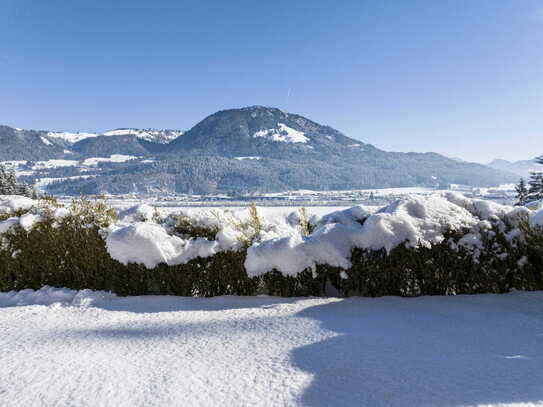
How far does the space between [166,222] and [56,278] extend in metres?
1.48

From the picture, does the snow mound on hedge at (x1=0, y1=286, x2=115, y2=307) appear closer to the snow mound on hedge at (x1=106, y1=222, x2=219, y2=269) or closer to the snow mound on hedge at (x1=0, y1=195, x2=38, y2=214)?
the snow mound on hedge at (x1=106, y1=222, x2=219, y2=269)

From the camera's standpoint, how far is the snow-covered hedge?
141 inches

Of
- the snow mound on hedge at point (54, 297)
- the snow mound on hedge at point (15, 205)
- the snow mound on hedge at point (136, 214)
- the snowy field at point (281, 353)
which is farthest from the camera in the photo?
the snow mound on hedge at point (15, 205)

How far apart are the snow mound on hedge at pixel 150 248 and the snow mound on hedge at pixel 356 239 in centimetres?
61

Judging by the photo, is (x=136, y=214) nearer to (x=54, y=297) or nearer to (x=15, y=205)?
(x=54, y=297)

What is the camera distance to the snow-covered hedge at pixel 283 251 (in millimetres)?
3570

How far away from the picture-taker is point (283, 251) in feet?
12.2

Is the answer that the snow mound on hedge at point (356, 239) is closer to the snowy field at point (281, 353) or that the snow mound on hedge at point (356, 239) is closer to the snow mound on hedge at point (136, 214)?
the snowy field at point (281, 353)

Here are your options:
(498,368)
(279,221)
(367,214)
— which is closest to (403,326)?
(498,368)

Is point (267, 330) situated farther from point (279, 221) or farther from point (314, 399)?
point (279, 221)

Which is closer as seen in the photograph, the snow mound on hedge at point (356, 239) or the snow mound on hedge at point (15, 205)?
the snow mound on hedge at point (356, 239)

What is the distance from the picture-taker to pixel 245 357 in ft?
7.80

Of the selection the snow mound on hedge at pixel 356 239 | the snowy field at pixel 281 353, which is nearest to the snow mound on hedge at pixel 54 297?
the snowy field at pixel 281 353

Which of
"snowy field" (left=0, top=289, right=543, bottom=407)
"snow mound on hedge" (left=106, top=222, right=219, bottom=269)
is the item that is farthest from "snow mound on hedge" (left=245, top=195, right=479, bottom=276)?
"snow mound on hedge" (left=106, top=222, right=219, bottom=269)
